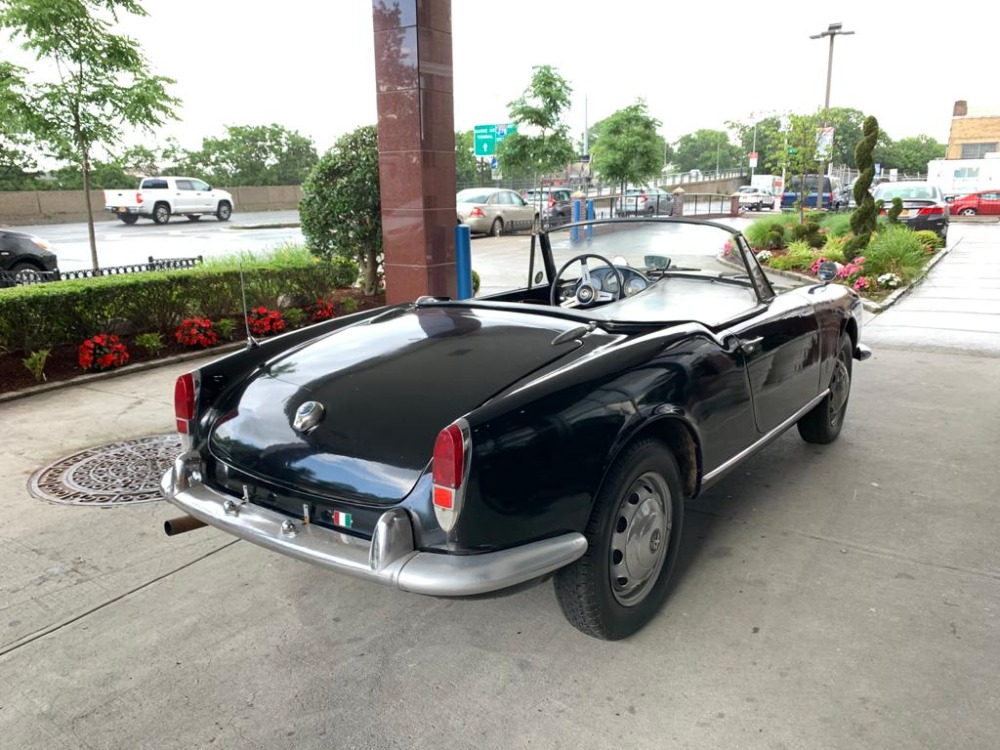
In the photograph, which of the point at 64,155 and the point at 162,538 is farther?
the point at 64,155

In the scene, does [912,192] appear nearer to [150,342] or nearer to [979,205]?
[979,205]

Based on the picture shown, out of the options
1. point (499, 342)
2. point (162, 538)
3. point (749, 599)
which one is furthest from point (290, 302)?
point (749, 599)

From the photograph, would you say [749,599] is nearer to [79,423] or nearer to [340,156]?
[79,423]

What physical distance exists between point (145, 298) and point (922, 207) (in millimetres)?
19058

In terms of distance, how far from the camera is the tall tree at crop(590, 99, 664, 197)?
32.4m

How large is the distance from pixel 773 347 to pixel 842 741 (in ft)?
6.62

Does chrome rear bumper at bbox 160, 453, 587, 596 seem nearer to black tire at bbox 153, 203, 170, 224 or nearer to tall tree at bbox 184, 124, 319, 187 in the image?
black tire at bbox 153, 203, 170, 224

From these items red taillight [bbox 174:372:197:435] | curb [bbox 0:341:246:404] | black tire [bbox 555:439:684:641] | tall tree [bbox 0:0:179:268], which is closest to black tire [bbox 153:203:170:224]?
tall tree [bbox 0:0:179:268]

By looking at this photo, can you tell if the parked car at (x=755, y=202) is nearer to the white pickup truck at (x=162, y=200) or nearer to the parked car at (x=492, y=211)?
the parked car at (x=492, y=211)

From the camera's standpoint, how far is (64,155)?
35.7ft

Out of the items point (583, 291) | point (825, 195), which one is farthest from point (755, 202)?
point (583, 291)

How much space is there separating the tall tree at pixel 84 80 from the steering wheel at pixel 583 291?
26.3 ft

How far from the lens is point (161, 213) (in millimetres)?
32125

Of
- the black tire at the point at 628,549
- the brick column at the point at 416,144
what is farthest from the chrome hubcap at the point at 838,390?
the brick column at the point at 416,144
